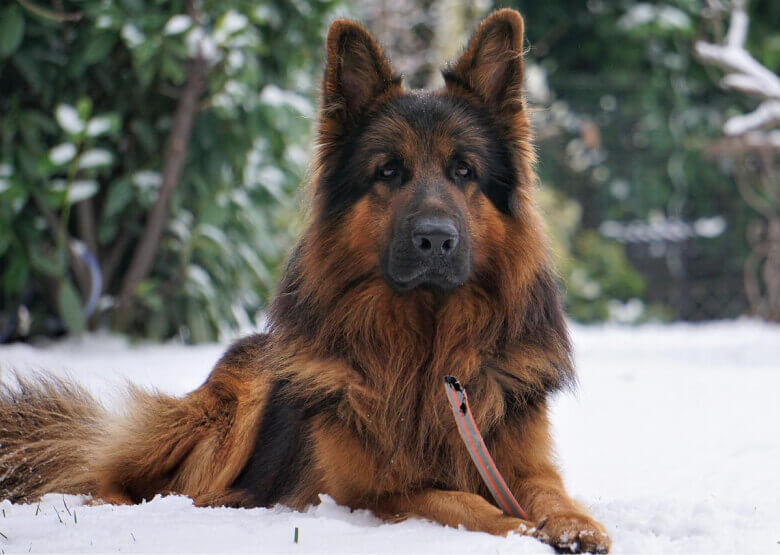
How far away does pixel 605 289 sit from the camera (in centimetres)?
1304

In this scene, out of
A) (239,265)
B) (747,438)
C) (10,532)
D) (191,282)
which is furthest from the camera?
(239,265)

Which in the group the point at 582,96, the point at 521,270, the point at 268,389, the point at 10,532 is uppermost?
the point at 582,96

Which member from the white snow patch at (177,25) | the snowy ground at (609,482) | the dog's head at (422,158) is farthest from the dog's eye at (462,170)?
the white snow patch at (177,25)

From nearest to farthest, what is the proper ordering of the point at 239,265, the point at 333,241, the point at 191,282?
the point at 333,241 → the point at 191,282 → the point at 239,265

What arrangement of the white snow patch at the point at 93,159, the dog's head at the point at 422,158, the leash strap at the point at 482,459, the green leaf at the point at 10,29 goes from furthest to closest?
the white snow patch at the point at 93,159 < the green leaf at the point at 10,29 < the dog's head at the point at 422,158 < the leash strap at the point at 482,459

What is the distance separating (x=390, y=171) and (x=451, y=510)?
1339mm

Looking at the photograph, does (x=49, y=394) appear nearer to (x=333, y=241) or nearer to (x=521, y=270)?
(x=333, y=241)

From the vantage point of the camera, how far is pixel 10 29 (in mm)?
6551

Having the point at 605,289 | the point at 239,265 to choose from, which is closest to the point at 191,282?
the point at 239,265

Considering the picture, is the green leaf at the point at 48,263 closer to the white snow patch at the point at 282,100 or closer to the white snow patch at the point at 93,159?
the white snow patch at the point at 93,159

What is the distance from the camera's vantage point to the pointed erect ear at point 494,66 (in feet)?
10.6

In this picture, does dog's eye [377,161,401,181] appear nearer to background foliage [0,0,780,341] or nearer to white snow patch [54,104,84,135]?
background foliage [0,0,780,341]

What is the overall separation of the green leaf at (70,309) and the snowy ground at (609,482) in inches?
8.1

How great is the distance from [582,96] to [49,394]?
11013 millimetres
